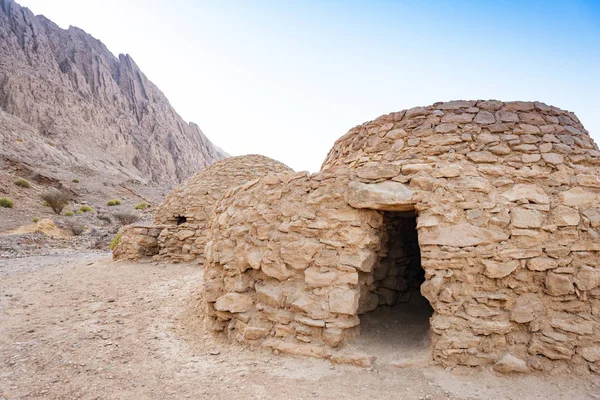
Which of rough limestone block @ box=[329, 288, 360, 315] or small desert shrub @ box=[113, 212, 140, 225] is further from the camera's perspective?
small desert shrub @ box=[113, 212, 140, 225]

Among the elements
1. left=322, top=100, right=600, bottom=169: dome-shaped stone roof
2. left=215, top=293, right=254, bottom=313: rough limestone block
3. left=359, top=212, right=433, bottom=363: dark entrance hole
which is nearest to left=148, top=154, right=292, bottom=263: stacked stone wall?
left=215, top=293, right=254, bottom=313: rough limestone block

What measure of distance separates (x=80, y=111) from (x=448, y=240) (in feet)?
161

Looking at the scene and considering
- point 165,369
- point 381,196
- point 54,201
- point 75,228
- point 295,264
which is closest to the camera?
point 165,369

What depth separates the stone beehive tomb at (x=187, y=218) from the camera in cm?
946

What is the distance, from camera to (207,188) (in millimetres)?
10469

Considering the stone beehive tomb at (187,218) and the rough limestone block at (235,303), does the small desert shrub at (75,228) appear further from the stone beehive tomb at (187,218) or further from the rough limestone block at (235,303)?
the rough limestone block at (235,303)

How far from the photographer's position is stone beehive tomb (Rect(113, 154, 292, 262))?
9.46m

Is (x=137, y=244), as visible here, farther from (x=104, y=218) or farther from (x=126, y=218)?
(x=104, y=218)

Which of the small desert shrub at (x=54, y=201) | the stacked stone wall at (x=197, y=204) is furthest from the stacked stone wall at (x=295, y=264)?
the small desert shrub at (x=54, y=201)

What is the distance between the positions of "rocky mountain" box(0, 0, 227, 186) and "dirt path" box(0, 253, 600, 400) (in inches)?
939

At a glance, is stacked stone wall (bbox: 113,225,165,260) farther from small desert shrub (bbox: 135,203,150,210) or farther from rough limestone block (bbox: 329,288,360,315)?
small desert shrub (bbox: 135,203,150,210)

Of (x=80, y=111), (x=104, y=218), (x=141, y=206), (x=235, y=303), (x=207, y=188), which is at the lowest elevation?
(x=235, y=303)

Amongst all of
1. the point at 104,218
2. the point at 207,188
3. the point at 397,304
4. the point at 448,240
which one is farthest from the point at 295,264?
the point at 104,218

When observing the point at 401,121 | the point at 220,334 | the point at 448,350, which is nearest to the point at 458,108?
the point at 401,121
